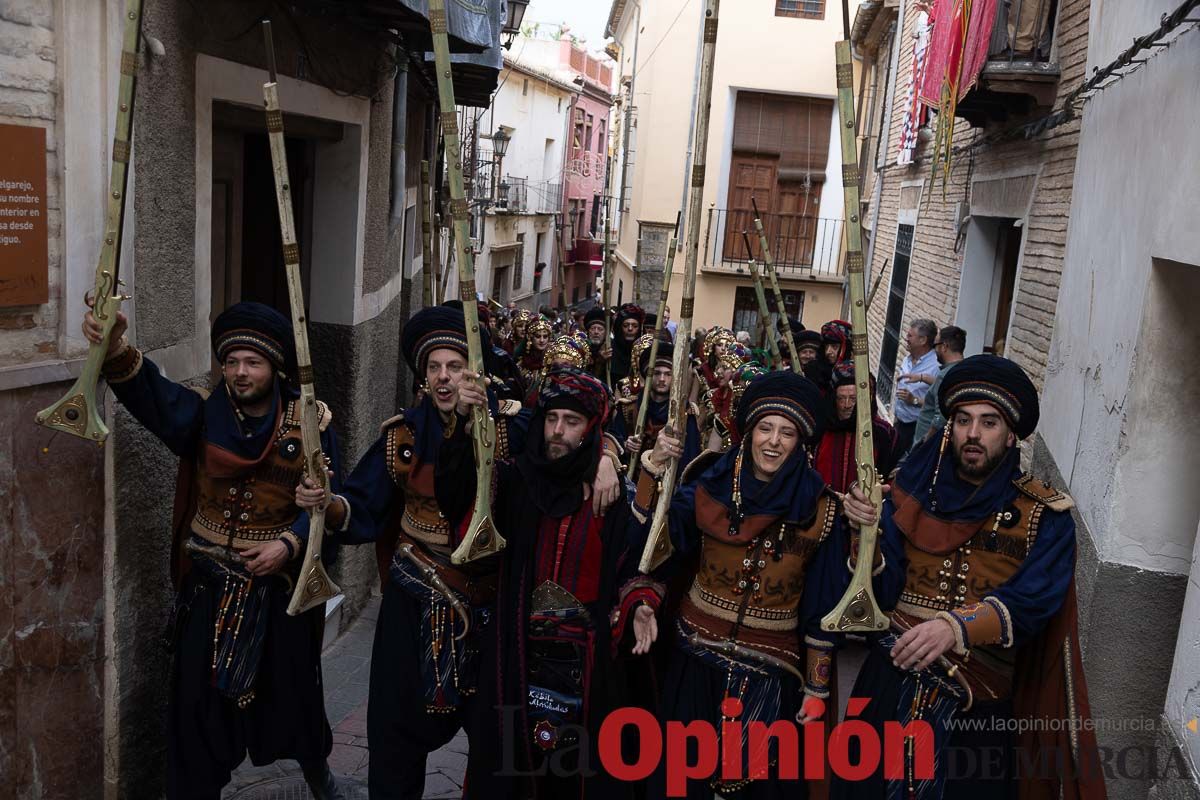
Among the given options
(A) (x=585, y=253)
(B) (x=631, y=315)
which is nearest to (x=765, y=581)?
(B) (x=631, y=315)

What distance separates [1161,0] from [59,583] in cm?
464

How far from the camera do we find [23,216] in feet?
11.2

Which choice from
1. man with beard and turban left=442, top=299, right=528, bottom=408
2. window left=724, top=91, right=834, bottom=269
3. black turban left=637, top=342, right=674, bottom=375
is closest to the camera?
man with beard and turban left=442, top=299, right=528, bottom=408

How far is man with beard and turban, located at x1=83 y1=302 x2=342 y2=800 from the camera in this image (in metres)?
3.83

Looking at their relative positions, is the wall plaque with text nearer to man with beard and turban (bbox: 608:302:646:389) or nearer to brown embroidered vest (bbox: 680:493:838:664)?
brown embroidered vest (bbox: 680:493:838:664)

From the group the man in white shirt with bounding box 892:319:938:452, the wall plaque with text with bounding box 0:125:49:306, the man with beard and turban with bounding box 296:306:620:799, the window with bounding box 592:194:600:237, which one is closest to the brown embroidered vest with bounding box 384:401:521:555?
the man with beard and turban with bounding box 296:306:620:799

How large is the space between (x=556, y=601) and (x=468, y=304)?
1.10 metres

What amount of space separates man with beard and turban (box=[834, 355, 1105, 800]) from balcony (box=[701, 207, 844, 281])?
17.2 meters

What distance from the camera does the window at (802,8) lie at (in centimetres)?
2058

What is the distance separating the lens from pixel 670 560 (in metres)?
3.82

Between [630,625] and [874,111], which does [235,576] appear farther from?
[874,111]

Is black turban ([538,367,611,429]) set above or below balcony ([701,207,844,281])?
below

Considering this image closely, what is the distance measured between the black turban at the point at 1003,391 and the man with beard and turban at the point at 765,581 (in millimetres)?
492

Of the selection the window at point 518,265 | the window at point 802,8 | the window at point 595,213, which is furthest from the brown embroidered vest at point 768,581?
the window at point 595,213
